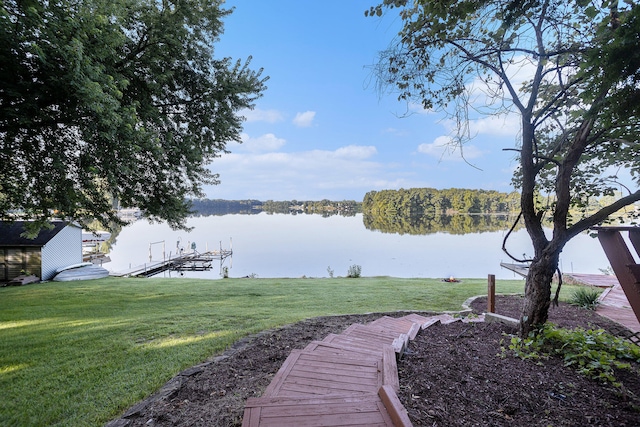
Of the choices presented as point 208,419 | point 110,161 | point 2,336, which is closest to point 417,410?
point 208,419

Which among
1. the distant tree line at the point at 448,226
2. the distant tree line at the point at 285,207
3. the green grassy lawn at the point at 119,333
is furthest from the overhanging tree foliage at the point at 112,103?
the distant tree line at the point at 285,207

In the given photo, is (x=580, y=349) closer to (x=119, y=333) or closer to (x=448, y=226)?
(x=119, y=333)

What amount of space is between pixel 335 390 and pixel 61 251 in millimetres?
19812

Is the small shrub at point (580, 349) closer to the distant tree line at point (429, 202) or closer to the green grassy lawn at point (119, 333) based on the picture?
the green grassy lawn at point (119, 333)

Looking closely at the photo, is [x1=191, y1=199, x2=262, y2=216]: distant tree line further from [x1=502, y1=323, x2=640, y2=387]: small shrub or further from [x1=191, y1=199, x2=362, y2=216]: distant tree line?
[x1=502, y1=323, x2=640, y2=387]: small shrub

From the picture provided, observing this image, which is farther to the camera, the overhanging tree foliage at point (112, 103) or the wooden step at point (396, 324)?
the wooden step at point (396, 324)

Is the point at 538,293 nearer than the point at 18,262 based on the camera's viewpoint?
Yes

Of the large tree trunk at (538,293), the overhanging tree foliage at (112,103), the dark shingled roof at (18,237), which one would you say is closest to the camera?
the large tree trunk at (538,293)

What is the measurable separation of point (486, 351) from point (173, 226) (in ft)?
21.8

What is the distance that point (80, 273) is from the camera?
16.1 m

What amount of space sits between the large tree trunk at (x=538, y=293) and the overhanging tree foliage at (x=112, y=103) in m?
5.73

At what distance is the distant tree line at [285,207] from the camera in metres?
116

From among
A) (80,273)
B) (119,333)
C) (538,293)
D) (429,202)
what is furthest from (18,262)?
(429,202)

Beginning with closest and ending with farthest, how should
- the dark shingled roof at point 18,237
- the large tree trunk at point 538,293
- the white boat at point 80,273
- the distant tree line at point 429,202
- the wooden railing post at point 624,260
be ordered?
1. the wooden railing post at point 624,260
2. the large tree trunk at point 538,293
3. the dark shingled roof at point 18,237
4. the white boat at point 80,273
5. the distant tree line at point 429,202
